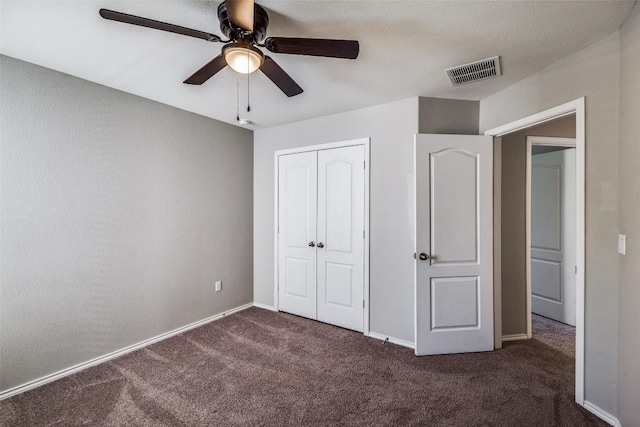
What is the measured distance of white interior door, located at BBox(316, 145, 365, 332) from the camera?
315 cm

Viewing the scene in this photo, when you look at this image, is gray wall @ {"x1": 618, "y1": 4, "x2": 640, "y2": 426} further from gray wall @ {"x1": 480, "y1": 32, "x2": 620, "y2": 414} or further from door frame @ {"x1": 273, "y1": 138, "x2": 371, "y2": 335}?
door frame @ {"x1": 273, "y1": 138, "x2": 371, "y2": 335}

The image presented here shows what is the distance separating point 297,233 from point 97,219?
202cm

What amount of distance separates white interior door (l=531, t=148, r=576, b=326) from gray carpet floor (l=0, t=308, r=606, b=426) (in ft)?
2.84

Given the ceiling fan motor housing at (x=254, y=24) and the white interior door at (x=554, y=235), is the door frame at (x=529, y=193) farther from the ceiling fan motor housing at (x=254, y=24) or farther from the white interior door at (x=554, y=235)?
the ceiling fan motor housing at (x=254, y=24)

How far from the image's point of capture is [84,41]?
1890 millimetres

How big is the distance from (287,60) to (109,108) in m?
1.74

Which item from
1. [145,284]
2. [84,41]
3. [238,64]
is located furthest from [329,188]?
[84,41]

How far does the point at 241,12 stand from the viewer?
125cm

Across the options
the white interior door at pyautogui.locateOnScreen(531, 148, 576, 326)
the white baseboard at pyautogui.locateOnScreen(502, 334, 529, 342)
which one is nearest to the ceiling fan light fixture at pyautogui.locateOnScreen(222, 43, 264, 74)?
the white baseboard at pyautogui.locateOnScreen(502, 334, 529, 342)

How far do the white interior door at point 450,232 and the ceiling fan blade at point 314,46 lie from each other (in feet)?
4.58

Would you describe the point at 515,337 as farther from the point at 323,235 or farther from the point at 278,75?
the point at 278,75

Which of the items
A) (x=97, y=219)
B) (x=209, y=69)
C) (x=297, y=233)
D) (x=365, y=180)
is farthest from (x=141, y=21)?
(x=297, y=233)

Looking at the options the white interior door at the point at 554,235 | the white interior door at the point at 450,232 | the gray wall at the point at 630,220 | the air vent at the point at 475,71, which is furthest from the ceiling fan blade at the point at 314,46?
the white interior door at the point at 554,235

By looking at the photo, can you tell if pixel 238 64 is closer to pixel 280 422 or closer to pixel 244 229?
pixel 280 422
